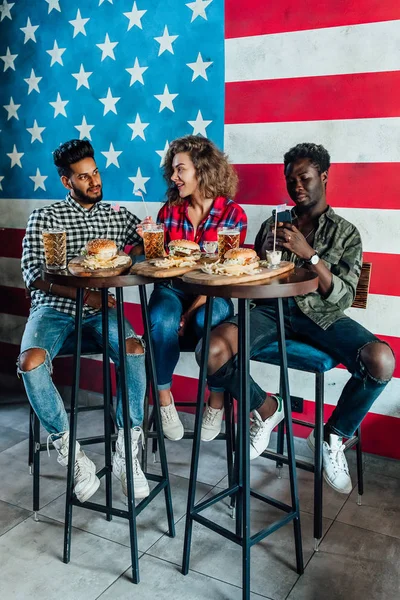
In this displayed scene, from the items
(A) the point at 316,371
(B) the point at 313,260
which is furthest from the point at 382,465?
(B) the point at 313,260

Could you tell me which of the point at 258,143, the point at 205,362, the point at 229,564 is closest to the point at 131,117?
the point at 258,143

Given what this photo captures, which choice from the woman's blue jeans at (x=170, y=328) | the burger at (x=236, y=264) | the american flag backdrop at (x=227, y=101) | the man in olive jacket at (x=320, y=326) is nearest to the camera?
Answer: the burger at (x=236, y=264)

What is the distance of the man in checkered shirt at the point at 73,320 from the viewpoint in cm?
224

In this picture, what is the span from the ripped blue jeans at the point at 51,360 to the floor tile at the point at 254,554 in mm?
508

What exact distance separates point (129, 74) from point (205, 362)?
1.84m

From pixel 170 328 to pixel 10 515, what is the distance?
103 cm

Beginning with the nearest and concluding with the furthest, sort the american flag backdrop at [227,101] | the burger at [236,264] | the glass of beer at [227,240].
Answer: the burger at [236,264]
the glass of beer at [227,240]
the american flag backdrop at [227,101]

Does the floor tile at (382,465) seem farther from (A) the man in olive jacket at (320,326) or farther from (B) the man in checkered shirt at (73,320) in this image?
(B) the man in checkered shirt at (73,320)

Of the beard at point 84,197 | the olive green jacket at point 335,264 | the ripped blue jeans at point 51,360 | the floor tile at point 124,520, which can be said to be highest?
the beard at point 84,197

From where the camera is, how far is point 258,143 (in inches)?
109

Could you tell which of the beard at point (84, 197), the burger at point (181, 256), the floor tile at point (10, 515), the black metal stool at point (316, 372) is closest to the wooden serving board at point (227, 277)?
the burger at point (181, 256)

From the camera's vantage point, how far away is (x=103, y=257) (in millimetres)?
2004

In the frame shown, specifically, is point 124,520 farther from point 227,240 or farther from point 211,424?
point 227,240

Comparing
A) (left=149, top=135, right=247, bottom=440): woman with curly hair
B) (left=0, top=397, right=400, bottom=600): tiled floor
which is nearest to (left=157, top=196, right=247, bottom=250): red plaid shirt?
(left=149, top=135, right=247, bottom=440): woman with curly hair
